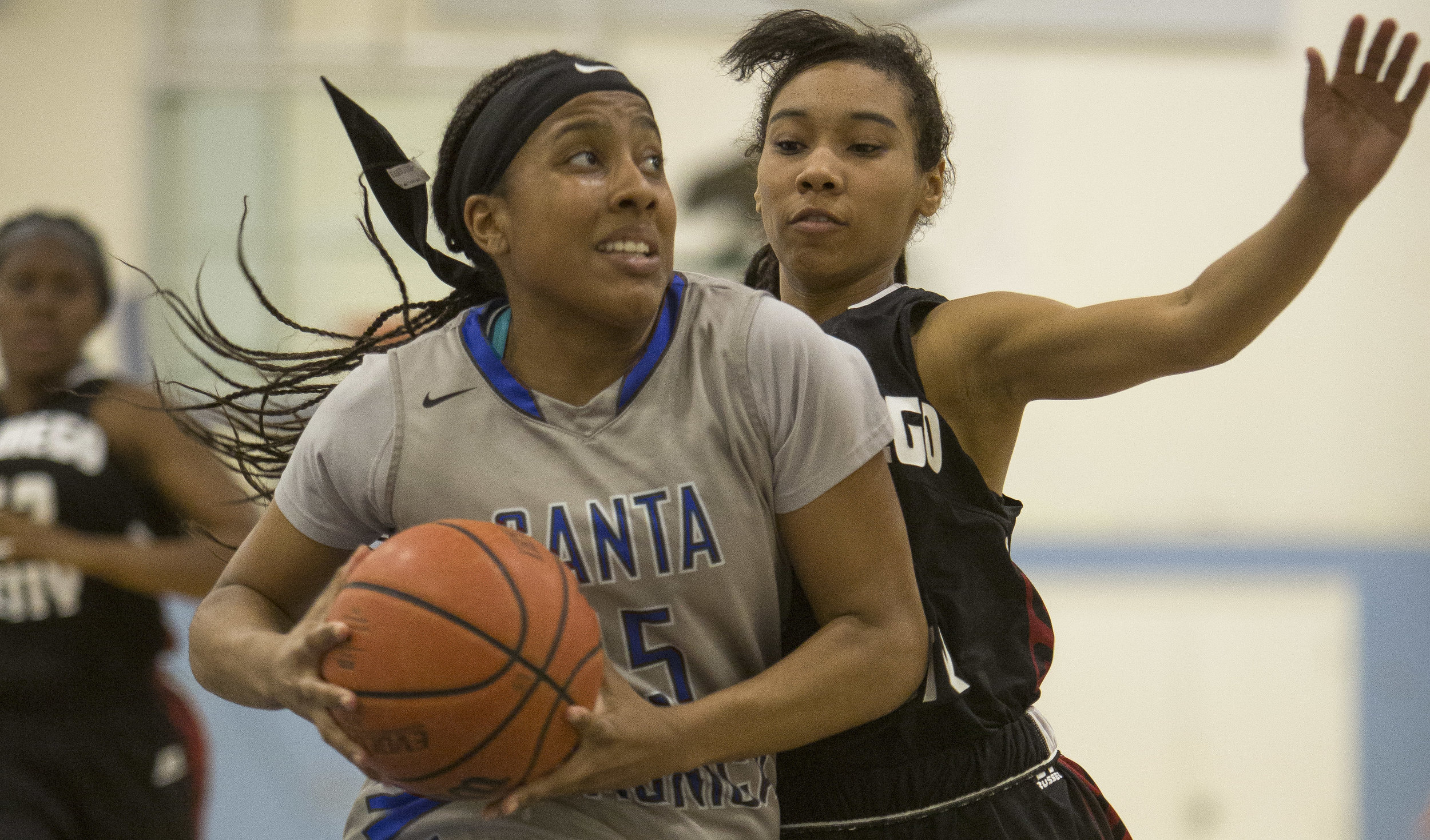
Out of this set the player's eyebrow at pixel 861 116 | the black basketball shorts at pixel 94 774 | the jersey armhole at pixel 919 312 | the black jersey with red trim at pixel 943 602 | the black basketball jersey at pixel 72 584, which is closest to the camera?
the black jersey with red trim at pixel 943 602

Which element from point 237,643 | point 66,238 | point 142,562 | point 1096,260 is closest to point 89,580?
point 142,562

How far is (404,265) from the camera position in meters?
6.57

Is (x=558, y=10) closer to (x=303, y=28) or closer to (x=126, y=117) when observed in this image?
(x=303, y=28)

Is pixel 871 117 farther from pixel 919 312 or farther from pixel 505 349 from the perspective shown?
pixel 505 349

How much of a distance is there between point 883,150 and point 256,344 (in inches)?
183

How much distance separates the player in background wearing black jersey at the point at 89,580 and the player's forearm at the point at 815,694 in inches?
74.2

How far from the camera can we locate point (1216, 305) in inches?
72.6

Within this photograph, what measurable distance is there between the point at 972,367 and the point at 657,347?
51 cm

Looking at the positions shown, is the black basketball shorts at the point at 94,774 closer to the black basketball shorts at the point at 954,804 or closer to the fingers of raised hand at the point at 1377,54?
the black basketball shorts at the point at 954,804

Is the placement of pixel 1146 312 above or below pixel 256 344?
above

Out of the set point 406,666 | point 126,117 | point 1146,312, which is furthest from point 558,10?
point 406,666

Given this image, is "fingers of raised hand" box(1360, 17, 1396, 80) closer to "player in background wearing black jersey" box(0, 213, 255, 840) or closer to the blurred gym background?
"player in background wearing black jersey" box(0, 213, 255, 840)

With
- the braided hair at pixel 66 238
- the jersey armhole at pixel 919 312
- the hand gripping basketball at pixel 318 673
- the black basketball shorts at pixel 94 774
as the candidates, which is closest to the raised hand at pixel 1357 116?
the jersey armhole at pixel 919 312

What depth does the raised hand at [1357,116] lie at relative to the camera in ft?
5.75
